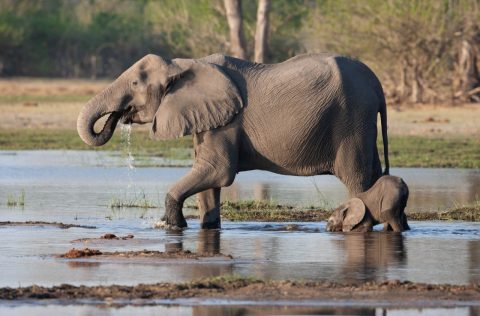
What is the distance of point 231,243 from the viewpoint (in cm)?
1225

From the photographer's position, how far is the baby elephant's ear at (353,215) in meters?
13.2

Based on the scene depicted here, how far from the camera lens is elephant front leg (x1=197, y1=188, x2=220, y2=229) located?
13.6 m

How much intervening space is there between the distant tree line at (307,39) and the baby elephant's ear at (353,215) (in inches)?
855

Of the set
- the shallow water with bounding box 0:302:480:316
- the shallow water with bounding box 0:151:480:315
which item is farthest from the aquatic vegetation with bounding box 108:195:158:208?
the shallow water with bounding box 0:302:480:316

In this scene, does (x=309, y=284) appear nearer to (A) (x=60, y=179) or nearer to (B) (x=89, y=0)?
(A) (x=60, y=179)

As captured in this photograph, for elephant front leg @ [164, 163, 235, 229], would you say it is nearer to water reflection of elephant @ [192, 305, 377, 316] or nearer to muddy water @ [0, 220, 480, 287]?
muddy water @ [0, 220, 480, 287]

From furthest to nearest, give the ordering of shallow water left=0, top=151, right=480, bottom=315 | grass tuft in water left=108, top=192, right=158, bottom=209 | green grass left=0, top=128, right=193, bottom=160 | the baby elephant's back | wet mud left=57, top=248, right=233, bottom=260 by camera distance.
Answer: green grass left=0, top=128, right=193, bottom=160, grass tuft in water left=108, top=192, right=158, bottom=209, the baby elephant's back, wet mud left=57, top=248, right=233, bottom=260, shallow water left=0, top=151, right=480, bottom=315

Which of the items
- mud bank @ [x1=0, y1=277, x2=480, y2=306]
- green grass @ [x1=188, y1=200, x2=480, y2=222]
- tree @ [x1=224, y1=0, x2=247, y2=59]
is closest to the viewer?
mud bank @ [x1=0, y1=277, x2=480, y2=306]

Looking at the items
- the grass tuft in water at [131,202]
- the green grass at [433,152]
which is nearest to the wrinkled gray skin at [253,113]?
the grass tuft in water at [131,202]

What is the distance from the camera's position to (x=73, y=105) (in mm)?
38188

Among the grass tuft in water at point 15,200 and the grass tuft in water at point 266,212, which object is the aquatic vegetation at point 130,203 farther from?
the grass tuft in water at point 15,200

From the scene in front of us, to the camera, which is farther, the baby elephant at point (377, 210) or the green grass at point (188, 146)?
the green grass at point (188, 146)

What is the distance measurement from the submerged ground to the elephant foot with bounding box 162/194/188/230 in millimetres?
143

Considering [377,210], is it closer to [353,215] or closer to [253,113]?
[353,215]
